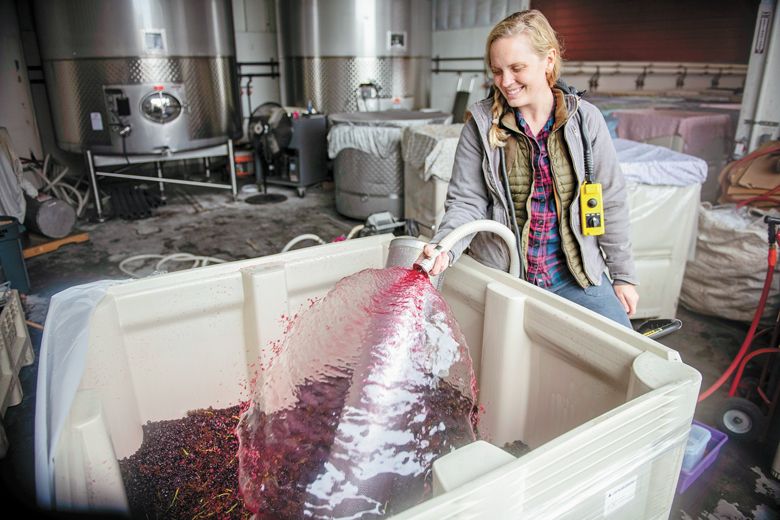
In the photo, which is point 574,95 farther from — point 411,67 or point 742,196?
point 411,67

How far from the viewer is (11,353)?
6.53 ft

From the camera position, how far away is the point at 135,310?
120 centimetres

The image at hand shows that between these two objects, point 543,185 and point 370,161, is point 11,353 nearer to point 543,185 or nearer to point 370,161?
point 543,185

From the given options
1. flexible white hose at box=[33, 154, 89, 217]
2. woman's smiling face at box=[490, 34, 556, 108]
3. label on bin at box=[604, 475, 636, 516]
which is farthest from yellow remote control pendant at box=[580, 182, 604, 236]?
flexible white hose at box=[33, 154, 89, 217]

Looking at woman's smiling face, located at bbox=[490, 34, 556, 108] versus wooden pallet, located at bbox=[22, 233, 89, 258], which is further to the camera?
wooden pallet, located at bbox=[22, 233, 89, 258]

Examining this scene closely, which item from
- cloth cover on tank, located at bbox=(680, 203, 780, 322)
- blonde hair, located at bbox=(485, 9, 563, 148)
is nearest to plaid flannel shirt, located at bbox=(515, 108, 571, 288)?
blonde hair, located at bbox=(485, 9, 563, 148)

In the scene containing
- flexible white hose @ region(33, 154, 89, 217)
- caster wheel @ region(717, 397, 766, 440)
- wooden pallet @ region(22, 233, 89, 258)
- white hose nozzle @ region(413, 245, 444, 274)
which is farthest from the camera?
flexible white hose @ region(33, 154, 89, 217)

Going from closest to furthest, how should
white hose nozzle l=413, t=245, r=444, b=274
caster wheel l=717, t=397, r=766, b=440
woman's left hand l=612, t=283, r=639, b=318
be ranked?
white hose nozzle l=413, t=245, r=444, b=274
woman's left hand l=612, t=283, r=639, b=318
caster wheel l=717, t=397, r=766, b=440

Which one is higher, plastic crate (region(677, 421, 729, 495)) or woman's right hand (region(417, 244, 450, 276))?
woman's right hand (region(417, 244, 450, 276))

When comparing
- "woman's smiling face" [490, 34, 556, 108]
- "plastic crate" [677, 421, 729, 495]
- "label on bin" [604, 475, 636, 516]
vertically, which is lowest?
"plastic crate" [677, 421, 729, 495]

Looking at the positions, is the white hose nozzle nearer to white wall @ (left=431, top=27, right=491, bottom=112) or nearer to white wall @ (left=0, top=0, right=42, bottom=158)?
white wall @ (left=0, top=0, right=42, bottom=158)

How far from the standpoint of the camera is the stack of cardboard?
2441 mm

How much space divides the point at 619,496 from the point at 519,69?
91 centimetres

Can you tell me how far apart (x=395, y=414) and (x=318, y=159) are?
4.39m
